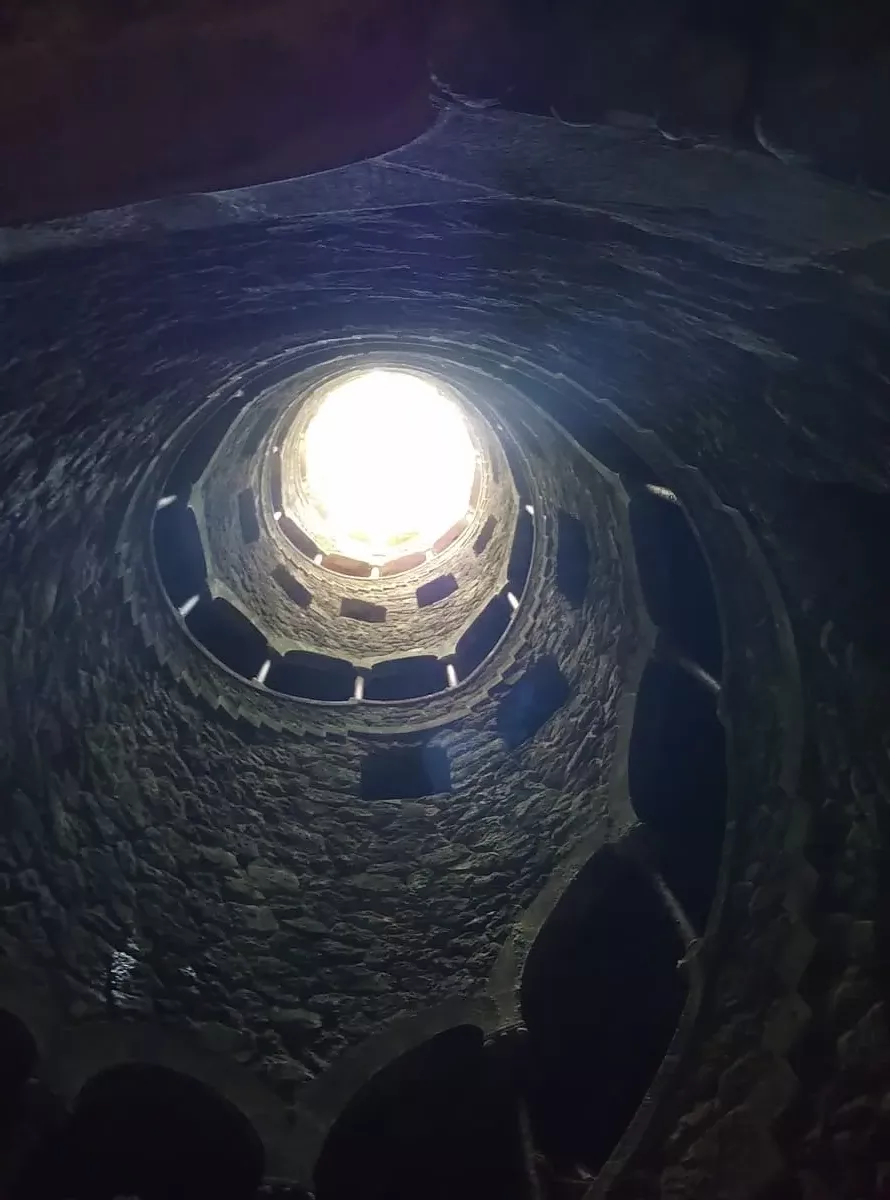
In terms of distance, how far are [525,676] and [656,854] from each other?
146 cm

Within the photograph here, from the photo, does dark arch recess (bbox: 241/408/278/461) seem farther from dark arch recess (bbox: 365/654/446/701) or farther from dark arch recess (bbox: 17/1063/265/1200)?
dark arch recess (bbox: 17/1063/265/1200)

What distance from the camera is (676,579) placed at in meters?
4.03

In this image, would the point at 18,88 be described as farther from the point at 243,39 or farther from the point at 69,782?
the point at 69,782

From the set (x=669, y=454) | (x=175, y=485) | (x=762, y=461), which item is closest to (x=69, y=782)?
(x=175, y=485)

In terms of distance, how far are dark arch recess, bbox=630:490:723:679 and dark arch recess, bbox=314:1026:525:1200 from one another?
80.0 inches

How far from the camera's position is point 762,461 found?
282 cm

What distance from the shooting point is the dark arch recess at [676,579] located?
3.73 metres

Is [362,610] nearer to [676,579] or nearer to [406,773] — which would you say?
[406,773]

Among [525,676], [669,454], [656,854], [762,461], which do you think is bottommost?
[656,854]

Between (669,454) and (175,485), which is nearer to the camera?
(669,454)

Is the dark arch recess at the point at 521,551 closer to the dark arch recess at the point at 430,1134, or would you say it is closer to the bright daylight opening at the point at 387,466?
the bright daylight opening at the point at 387,466

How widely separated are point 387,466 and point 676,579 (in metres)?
6.83

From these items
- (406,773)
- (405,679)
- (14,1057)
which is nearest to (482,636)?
(405,679)

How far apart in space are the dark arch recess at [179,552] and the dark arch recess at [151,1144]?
2.35 meters
